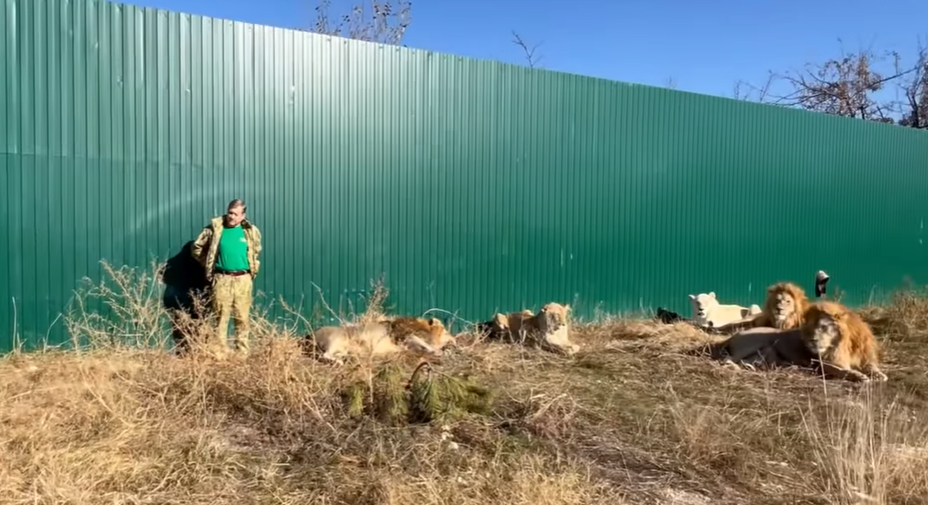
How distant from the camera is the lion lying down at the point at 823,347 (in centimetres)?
756

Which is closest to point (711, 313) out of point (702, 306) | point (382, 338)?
point (702, 306)

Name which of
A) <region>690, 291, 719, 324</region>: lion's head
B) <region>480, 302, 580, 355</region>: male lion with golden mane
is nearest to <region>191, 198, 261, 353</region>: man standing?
<region>480, 302, 580, 355</region>: male lion with golden mane

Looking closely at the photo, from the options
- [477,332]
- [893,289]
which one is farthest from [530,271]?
[893,289]

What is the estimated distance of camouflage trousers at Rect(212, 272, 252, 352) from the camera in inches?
290

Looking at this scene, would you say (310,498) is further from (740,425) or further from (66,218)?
(66,218)

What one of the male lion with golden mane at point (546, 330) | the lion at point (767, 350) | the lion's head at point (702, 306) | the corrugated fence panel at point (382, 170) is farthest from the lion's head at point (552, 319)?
the lion's head at point (702, 306)

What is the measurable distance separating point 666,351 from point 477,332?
6.99 ft

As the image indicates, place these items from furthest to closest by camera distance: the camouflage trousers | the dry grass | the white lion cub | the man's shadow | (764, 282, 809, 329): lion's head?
the white lion cub
(764, 282, 809, 329): lion's head
the man's shadow
the camouflage trousers
the dry grass

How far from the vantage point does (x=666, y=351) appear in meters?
8.52

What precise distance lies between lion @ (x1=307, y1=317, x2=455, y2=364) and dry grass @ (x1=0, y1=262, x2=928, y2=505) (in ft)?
1.50

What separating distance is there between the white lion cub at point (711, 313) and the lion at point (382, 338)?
3.93m

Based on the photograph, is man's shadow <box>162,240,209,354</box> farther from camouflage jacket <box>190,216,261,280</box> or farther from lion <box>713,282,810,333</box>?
lion <box>713,282,810,333</box>

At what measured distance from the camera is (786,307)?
8.74m

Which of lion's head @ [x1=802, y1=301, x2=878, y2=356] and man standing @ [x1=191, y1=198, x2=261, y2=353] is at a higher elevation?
man standing @ [x1=191, y1=198, x2=261, y2=353]
